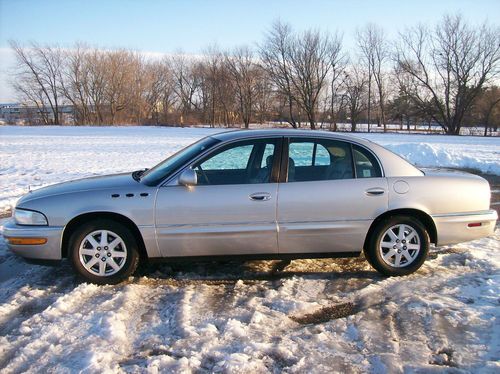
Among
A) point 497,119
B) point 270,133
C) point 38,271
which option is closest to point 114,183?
point 38,271

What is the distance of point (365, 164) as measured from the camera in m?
4.55

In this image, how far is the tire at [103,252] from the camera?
4281 millimetres

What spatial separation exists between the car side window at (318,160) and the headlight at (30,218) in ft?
8.16

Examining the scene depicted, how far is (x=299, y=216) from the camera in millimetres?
4348

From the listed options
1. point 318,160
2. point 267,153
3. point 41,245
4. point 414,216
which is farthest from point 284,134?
point 41,245

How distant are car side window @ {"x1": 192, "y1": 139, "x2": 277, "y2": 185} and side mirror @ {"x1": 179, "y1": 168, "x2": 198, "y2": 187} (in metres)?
0.14

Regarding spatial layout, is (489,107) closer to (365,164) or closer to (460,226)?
(460,226)

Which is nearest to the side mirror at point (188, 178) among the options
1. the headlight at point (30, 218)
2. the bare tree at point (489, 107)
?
the headlight at point (30, 218)

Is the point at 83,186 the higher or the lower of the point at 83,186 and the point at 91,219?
the higher

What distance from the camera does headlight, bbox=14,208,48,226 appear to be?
14.0 ft

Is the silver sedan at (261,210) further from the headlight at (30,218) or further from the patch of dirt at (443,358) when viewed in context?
the patch of dirt at (443,358)

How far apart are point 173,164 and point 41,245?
1.53 meters

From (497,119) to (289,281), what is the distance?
52.3m

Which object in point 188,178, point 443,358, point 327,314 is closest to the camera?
point 443,358
